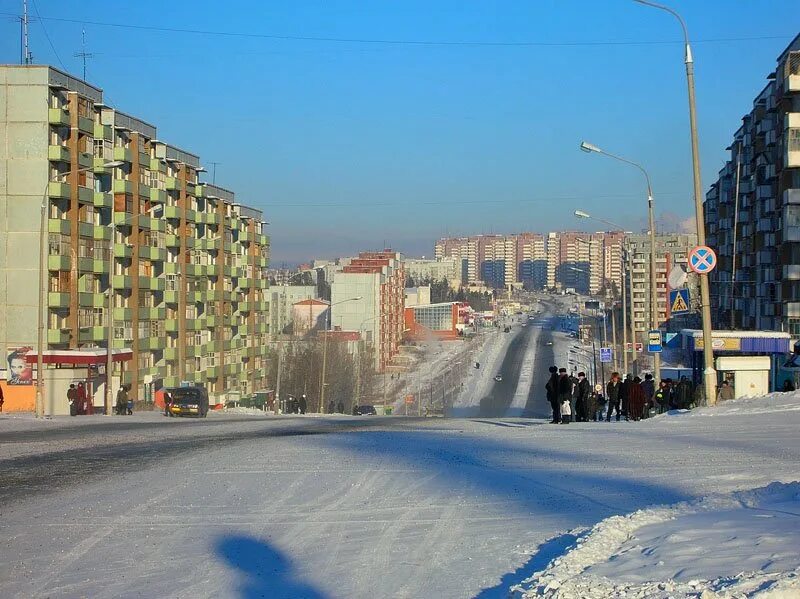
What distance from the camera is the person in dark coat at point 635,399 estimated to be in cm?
2967

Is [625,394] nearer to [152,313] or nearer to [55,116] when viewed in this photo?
[55,116]

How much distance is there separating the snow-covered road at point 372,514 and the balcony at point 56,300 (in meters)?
43.6

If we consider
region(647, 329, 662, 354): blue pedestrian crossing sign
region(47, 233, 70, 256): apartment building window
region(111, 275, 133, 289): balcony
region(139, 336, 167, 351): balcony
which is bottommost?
region(647, 329, 662, 354): blue pedestrian crossing sign

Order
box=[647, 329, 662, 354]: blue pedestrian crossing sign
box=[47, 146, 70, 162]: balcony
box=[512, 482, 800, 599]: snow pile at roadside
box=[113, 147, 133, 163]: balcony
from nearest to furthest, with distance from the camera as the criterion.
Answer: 1. box=[512, 482, 800, 599]: snow pile at roadside
2. box=[647, 329, 662, 354]: blue pedestrian crossing sign
3. box=[47, 146, 70, 162]: balcony
4. box=[113, 147, 133, 163]: balcony

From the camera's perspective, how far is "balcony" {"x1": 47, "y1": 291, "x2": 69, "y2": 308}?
6047 cm

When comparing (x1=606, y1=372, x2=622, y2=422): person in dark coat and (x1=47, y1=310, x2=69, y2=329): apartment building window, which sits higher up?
(x1=47, y1=310, x2=69, y2=329): apartment building window

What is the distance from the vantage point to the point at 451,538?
31.7 ft

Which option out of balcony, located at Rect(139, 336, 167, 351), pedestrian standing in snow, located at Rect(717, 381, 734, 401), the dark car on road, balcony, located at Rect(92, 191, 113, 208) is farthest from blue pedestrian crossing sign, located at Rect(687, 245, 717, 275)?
balcony, located at Rect(139, 336, 167, 351)

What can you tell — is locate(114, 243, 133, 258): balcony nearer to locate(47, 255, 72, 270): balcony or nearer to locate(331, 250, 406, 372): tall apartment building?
locate(47, 255, 72, 270): balcony

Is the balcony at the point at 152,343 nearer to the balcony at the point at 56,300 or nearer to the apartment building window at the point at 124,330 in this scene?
the apartment building window at the point at 124,330

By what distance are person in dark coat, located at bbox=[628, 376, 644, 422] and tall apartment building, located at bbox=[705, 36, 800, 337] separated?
36.7 m

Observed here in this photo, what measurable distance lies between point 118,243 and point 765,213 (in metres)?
46.4

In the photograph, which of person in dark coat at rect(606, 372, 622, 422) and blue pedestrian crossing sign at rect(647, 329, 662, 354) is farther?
blue pedestrian crossing sign at rect(647, 329, 662, 354)

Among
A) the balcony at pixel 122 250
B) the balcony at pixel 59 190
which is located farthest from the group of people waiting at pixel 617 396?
the balcony at pixel 122 250
